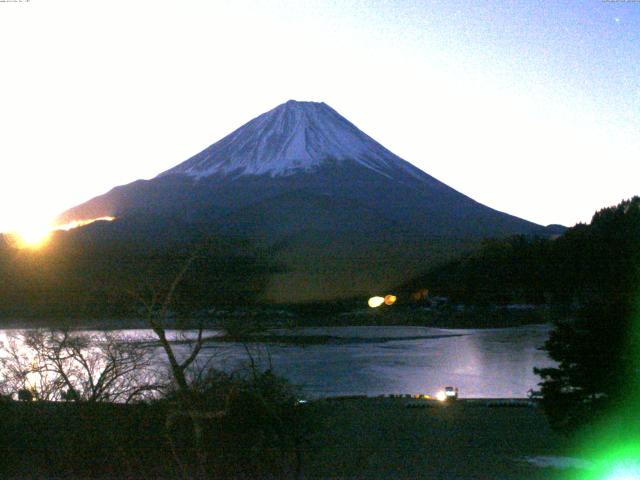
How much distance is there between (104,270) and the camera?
565cm

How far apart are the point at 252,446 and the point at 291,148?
37172mm

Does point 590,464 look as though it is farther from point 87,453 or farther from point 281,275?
point 87,453

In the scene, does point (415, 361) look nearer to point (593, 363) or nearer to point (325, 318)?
point (325, 318)

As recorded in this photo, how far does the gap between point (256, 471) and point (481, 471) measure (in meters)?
2.10

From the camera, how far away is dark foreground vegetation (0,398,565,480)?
5105mm

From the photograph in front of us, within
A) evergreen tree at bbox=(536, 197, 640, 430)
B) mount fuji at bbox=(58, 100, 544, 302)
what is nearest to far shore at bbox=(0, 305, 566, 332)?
mount fuji at bbox=(58, 100, 544, 302)

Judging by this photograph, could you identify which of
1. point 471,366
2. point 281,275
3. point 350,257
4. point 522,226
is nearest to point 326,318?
point 350,257

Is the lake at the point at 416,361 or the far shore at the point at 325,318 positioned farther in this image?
the lake at the point at 416,361

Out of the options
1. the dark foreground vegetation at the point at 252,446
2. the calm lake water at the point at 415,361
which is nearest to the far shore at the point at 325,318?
the calm lake water at the point at 415,361

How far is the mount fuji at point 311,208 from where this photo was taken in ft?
28.3

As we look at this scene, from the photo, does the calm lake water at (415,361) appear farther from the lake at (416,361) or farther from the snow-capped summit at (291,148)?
the snow-capped summit at (291,148)

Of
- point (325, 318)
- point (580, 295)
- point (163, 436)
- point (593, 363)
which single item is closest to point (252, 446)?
point (163, 436)

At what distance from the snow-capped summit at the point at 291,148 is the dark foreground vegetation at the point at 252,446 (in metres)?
26.0

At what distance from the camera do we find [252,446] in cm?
511
